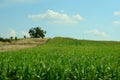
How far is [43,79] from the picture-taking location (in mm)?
13352

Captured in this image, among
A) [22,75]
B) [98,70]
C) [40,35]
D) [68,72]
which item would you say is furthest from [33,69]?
[40,35]

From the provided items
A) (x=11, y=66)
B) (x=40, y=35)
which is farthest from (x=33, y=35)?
(x=11, y=66)

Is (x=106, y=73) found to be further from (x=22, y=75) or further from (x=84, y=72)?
(x=22, y=75)

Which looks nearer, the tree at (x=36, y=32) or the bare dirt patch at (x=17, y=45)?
the bare dirt patch at (x=17, y=45)

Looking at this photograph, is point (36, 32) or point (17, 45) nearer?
point (17, 45)

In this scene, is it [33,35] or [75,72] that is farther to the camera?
[33,35]

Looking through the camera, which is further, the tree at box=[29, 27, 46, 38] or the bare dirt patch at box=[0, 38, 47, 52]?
the tree at box=[29, 27, 46, 38]

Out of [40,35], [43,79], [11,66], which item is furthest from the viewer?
[40,35]

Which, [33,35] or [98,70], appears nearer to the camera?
[98,70]

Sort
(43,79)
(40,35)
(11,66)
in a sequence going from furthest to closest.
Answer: (40,35) < (11,66) < (43,79)

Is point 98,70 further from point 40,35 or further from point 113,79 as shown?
point 40,35

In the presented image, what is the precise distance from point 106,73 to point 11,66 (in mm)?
3691

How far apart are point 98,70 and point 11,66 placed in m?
3.38

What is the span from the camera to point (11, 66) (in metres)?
14.3
